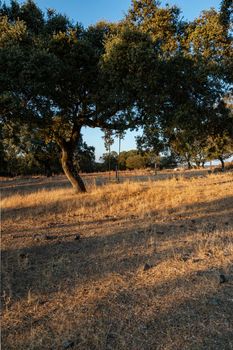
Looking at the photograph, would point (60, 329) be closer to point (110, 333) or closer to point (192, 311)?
point (110, 333)

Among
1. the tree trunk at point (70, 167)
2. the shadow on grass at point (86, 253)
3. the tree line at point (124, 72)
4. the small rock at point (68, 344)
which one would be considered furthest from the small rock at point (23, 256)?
the tree trunk at point (70, 167)

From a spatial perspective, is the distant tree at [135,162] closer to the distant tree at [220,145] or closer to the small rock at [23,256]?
the distant tree at [220,145]

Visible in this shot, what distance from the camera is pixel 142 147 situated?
15.3 meters

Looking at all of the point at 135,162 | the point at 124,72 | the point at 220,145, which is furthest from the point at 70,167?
the point at 135,162

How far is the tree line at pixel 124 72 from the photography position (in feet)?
38.6

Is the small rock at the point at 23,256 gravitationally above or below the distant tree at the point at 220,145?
below

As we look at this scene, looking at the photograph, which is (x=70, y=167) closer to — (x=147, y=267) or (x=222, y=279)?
(x=147, y=267)

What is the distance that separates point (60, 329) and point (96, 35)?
45.0 feet

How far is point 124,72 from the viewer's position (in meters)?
12.2

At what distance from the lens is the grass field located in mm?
3254

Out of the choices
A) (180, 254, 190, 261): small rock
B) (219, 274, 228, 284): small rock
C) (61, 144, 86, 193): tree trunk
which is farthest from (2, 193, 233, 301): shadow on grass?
(61, 144, 86, 193): tree trunk

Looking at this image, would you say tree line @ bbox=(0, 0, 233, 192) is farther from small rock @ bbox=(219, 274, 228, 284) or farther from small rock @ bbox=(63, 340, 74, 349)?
small rock @ bbox=(63, 340, 74, 349)

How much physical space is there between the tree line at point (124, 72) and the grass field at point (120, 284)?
5.15 meters

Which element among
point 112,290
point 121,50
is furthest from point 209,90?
point 112,290
